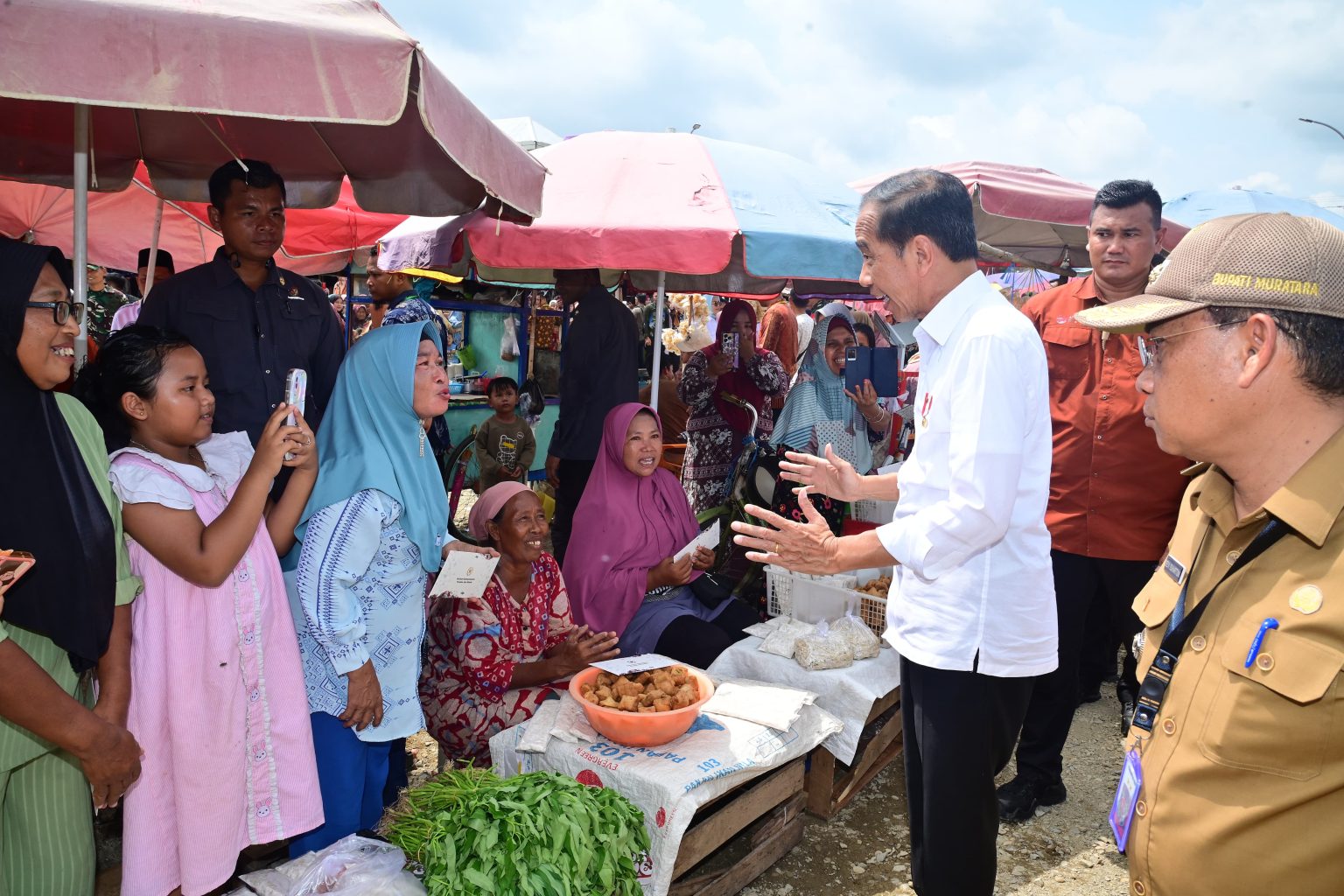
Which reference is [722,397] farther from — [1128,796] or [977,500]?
[1128,796]

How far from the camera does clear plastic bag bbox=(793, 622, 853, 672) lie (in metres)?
3.44

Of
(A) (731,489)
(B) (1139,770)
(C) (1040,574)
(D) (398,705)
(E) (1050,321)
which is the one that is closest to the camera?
(B) (1139,770)

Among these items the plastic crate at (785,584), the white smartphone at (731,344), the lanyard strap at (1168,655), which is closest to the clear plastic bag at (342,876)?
the lanyard strap at (1168,655)

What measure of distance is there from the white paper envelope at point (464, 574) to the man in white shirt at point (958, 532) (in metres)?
1.02

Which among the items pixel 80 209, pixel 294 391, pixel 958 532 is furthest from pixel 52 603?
pixel 958 532

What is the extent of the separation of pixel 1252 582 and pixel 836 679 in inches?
88.5

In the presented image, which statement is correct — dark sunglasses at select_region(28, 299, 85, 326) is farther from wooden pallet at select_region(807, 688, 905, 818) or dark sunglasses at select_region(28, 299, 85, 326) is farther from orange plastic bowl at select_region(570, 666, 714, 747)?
wooden pallet at select_region(807, 688, 905, 818)

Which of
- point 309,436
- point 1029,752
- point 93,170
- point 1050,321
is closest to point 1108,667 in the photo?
A: point 1029,752

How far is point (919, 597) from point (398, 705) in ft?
5.72

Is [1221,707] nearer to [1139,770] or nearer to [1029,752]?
[1139,770]

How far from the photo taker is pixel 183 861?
7.47 feet

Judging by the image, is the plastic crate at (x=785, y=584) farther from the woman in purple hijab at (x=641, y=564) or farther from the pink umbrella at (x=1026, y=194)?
the pink umbrella at (x=1026, y=194)

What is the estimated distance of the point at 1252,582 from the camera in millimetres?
1267

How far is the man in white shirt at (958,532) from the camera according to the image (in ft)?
6.49
